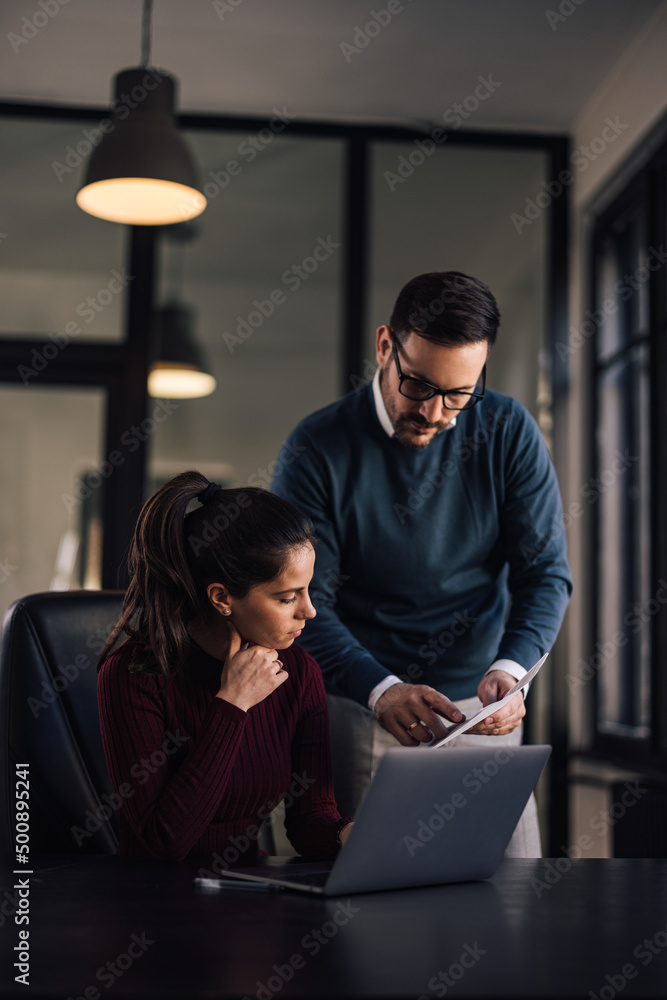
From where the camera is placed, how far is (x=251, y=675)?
1.50 m

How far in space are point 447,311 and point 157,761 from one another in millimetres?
858

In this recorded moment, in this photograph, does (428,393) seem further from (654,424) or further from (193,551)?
(654,424)

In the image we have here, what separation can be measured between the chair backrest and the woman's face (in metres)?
0.24

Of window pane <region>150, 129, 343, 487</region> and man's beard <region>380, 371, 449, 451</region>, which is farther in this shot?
window pane <region>150, 129, 343, 487</region>

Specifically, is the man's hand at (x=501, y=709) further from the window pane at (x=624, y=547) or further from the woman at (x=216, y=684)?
the window pane at (x=624, y=547)

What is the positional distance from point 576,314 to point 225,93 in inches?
61.7

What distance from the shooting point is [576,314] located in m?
4.05

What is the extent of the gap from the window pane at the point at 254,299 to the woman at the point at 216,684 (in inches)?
90.2

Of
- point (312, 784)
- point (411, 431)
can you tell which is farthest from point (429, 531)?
point (312, 784)

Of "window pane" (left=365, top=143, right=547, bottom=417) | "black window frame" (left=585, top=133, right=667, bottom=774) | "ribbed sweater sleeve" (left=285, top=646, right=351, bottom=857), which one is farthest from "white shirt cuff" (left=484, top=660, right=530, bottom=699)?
"window pane" (left=365, top=143, right=547, bottom=417)

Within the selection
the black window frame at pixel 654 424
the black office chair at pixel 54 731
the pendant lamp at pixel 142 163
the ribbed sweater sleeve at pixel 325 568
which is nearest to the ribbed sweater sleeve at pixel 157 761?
the black office chair at pixel 54 731

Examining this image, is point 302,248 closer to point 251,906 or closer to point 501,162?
point 501,162

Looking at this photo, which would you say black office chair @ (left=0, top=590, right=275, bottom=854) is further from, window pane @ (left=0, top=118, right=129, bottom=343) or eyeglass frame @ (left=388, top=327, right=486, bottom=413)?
window pane @ (left=0, top=118, right=129, bottom=343)

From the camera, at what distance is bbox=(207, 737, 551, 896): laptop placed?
1030mm
